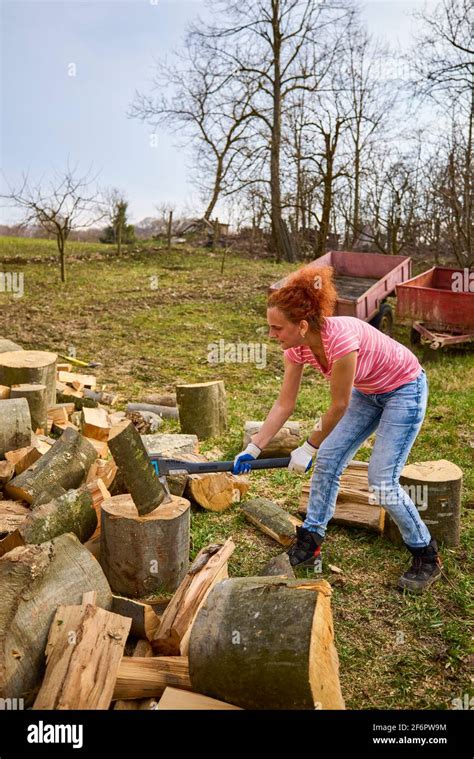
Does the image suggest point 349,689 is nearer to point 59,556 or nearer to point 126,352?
point 59,556

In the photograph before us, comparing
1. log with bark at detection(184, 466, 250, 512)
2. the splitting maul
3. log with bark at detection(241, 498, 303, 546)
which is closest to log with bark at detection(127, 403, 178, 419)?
log with bark at detection(184, 466, 250, 512)

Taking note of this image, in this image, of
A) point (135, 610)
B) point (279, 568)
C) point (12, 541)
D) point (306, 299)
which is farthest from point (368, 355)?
point (12, 541)

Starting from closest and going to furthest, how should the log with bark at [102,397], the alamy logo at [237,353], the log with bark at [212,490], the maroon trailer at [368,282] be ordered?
the log with bark at [212,490], the log with bark at [102,397], the alamy logo at [237,353], the maroon trailer at [368,282]

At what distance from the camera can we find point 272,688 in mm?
2309

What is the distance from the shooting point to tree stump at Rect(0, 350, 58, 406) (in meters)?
5.71

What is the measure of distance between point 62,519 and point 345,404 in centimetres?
162

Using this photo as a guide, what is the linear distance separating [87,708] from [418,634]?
5.31ft

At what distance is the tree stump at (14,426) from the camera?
4.54 meters

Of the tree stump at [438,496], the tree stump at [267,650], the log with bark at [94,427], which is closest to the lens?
the tree stump at [267,650]

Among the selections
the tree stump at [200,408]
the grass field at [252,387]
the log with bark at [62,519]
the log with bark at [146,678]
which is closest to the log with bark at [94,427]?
the tree stump at [200,408]

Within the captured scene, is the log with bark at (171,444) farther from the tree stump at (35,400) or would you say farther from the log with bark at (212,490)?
the tree stump at (35,400)

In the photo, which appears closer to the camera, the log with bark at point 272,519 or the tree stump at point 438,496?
the tree stump at point 438,496

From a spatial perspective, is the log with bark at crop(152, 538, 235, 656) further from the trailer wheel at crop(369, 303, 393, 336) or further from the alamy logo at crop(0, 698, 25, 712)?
the trailer wheel at crop(369, 303, 393, 336)
